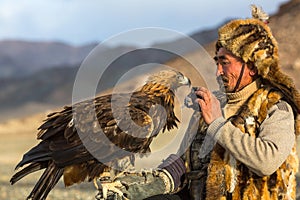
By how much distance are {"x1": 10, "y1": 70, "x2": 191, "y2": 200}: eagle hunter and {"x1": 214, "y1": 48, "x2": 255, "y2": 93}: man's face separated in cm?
148

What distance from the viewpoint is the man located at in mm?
4703

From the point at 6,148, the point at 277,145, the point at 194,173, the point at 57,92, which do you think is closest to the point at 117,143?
the point at 194,173

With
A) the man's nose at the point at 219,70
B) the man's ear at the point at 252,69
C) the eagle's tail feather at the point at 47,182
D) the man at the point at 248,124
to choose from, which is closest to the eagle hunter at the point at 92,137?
the eagle's tail feather at the point at 47,182

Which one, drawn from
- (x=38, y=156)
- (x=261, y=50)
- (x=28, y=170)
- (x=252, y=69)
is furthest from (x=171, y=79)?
(x=261, y=50)

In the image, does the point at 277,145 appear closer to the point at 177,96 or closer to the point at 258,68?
the point at 258,68

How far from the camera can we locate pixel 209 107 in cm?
493

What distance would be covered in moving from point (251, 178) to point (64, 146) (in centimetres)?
196

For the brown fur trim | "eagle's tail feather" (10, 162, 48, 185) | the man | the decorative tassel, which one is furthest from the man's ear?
"eagle's tail feather" (10, 162, 48, 185)

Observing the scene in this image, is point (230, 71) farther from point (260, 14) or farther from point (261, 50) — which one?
point (260, 14)

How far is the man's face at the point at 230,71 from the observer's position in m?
5.11

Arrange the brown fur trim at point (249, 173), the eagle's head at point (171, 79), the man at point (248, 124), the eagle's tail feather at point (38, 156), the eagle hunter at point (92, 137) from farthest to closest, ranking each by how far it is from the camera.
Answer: the eagle's head at point (171, 79) < the eagle hunter at point (92, 137) < the eagle's tail feather at point (38, 156) < the brown fur trim at point (249, 173) < the man at point (248, 124)

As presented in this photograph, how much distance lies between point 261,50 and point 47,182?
2.34m

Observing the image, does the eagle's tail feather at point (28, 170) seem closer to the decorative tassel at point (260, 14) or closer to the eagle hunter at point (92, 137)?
the eagle hunter at point (92, 137)

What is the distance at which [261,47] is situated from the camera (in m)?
5.03
